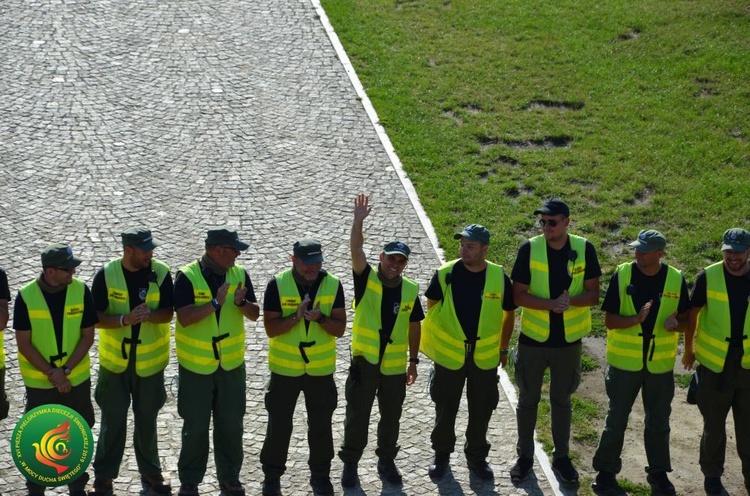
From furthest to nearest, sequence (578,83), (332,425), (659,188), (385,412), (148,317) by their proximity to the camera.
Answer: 1. (578,83)
2. (659,188)
3. (332,425)
4. (385,412)
5. (148,317)

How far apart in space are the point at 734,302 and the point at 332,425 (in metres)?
3.96

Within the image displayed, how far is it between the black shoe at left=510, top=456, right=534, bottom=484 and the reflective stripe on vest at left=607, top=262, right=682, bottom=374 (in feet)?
4.11

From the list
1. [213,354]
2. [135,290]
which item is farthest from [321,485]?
[135,290]

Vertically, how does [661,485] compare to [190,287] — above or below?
below

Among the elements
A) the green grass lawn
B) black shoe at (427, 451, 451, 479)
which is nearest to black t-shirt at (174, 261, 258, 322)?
black shoe at (427, 451, 451, 479)

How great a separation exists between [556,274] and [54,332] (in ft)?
14.7

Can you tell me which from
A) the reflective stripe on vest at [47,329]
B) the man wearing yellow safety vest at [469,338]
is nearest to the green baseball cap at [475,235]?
the man wearing yellow safety vest at [469,338]

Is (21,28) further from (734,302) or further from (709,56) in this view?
(734,302)

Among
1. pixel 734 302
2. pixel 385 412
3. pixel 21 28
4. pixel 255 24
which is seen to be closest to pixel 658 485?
pixel 734 302

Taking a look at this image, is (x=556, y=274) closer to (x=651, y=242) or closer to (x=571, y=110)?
(x=651, y=242)

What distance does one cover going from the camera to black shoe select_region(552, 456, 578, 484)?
10.8 metres

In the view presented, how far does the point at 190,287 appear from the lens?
995cm

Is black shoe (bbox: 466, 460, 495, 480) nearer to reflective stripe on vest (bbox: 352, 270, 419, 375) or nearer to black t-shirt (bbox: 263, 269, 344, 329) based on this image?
reflective stripe on vest (bbox: 352, 270, 419, 375)

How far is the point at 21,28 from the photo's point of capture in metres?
19.6
